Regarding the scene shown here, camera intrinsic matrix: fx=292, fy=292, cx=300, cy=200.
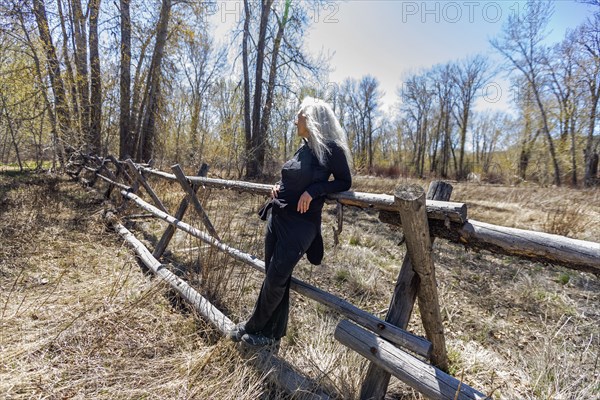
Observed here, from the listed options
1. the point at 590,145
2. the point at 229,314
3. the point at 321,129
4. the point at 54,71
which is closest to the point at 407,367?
the point at 321,129

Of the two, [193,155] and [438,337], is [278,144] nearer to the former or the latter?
[193,155]

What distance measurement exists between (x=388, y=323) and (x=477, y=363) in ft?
4.50

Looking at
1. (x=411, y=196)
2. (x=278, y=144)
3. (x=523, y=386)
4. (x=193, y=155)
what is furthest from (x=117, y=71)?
(x=523, y=386)

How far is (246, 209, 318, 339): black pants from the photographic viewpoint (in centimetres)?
204

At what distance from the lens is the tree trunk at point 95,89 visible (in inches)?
433

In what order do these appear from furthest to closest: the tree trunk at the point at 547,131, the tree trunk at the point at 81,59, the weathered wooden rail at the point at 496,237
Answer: the tree trunk at the point at 547,131
the tree trunk at the point at 81,59
the weathered wooden rail at the point at 496,237

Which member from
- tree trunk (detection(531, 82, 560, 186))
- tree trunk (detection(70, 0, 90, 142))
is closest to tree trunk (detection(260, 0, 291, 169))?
tree trunk (detection(70, 0, 90, 142))

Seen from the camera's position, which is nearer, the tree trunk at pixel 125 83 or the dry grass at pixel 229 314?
the dry grass at pixel 229 314

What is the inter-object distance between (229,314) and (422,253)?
6.98ft

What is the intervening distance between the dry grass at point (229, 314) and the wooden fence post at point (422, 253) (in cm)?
44

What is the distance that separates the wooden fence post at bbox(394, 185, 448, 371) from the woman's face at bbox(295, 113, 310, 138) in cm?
80

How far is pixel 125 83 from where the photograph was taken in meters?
11.6

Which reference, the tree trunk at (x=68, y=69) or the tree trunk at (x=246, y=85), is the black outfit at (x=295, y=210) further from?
the tree trunk at (x=246, y=85)

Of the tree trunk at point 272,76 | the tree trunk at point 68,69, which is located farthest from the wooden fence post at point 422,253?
the tree trunk at point 272,76
